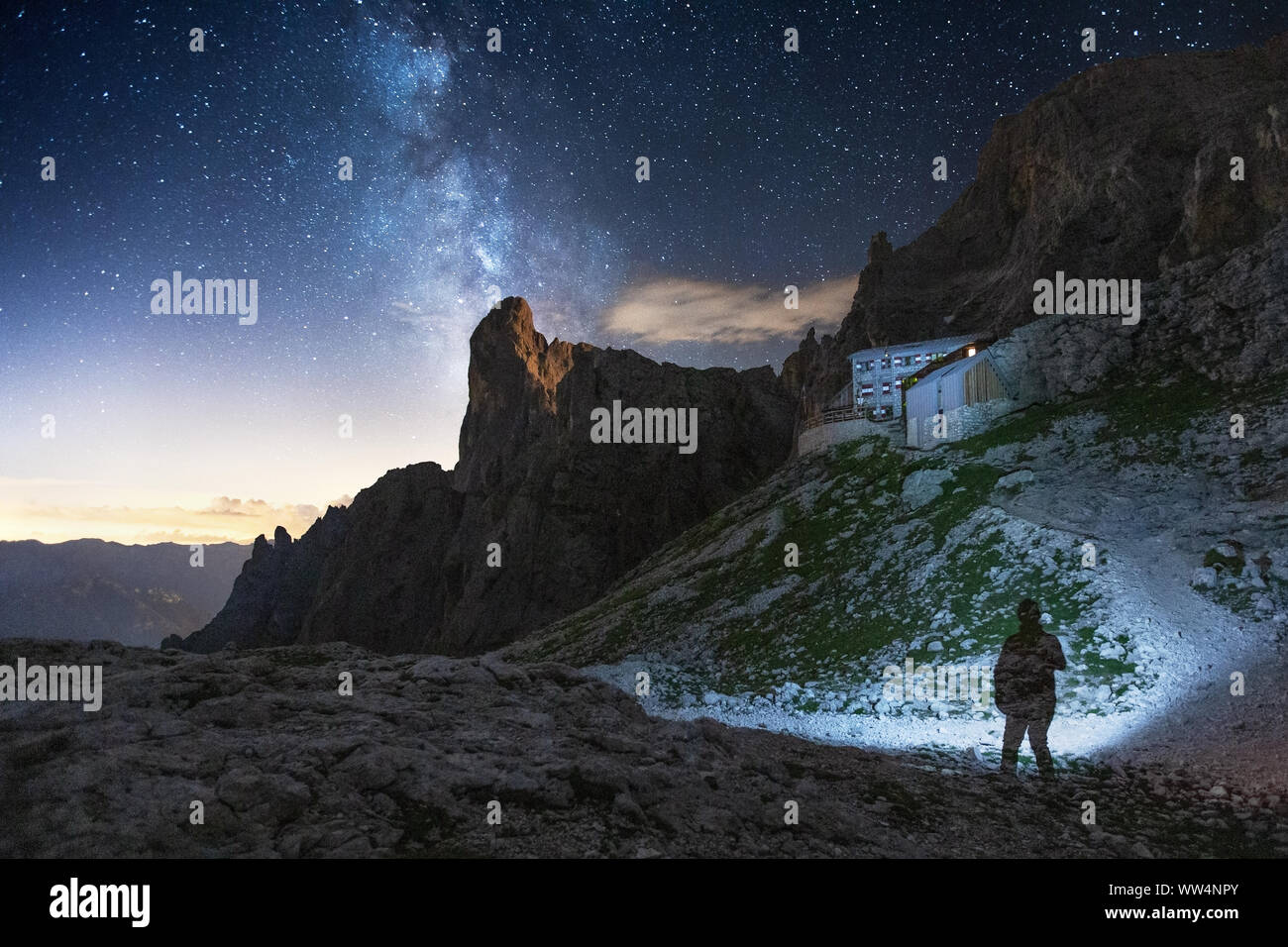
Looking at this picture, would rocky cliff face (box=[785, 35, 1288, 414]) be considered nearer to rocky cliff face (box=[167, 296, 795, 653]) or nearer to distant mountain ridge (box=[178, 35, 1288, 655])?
distant mountain ridge (box=[178, 35, 1288, 655])

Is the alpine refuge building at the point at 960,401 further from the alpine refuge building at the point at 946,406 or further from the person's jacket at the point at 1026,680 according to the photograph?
the person's jacket at the point at 1026,680

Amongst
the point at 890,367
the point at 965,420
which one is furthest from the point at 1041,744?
the point at 890,367

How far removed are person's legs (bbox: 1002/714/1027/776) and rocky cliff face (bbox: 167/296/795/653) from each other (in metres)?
82.9

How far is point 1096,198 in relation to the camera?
3258 inches

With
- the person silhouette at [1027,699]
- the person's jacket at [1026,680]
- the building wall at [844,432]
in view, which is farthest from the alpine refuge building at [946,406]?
the person silhouette at [1027,699]

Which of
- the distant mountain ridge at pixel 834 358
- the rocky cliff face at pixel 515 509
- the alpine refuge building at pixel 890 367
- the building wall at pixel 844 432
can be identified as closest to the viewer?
the distant mountain ridge at pixel 834 358

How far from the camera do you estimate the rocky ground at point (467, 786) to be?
8430 mm

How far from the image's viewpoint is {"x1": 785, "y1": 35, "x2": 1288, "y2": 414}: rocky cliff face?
65.8m

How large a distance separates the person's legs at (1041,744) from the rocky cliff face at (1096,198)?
66.6m

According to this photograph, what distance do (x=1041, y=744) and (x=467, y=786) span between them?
13936mm

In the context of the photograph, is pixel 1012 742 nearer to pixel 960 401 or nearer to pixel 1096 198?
pixel 960 401
